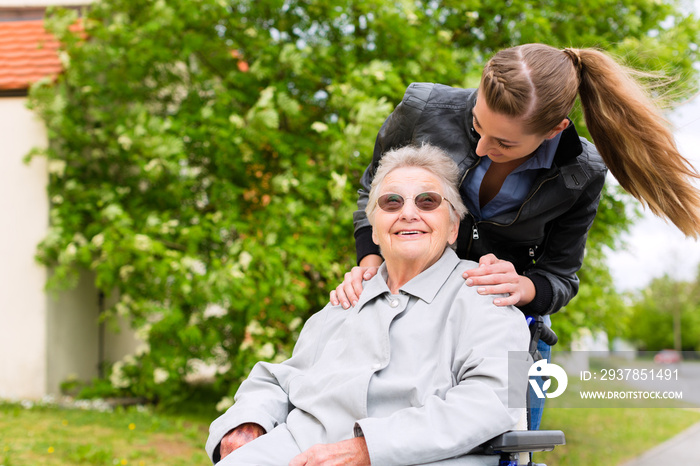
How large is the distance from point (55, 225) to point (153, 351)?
163 centimetres

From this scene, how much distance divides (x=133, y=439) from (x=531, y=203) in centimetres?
427

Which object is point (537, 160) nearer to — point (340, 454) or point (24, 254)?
point (340, 454)

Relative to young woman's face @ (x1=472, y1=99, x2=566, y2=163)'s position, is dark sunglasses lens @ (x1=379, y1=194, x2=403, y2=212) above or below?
below

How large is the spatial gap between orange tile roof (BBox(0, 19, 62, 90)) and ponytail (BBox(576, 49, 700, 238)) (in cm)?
586

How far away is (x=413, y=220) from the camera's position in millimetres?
2229

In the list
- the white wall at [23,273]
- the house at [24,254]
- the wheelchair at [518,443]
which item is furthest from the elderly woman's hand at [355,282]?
the white wall at [23,273]

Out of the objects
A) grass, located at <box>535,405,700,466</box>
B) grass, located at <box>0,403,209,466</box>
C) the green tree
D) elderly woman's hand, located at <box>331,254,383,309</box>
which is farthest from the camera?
the green tree

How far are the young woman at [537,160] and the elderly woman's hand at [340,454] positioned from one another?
24.8 inches

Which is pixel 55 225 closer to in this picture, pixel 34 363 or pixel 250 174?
pixel 34 363

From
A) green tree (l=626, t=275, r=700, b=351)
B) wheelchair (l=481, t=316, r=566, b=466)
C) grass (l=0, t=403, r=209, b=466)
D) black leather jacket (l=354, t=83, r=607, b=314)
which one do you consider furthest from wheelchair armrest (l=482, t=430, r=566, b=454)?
green tree (l=626, t=275, r=700, b=351)

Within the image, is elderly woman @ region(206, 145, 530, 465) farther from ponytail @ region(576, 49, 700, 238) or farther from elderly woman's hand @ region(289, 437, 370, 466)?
ponytail @ region(576, 49, 700, 238)

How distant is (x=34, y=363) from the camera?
6691 mm

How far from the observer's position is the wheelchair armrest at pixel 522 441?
1.78m

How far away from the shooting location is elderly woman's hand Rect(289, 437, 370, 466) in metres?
1.84
